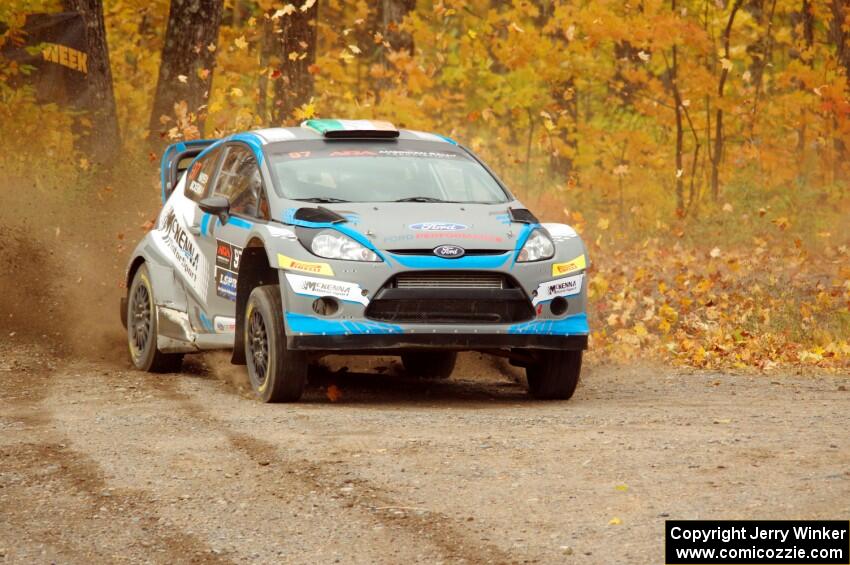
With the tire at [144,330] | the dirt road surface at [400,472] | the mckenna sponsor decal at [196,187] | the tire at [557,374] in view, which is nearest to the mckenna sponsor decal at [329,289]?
the dirt road surface at [400,472]

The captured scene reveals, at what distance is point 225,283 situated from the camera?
10086 millimetres

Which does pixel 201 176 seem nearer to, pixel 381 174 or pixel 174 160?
pixel 174 160

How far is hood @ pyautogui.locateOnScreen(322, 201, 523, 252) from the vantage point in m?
9.04

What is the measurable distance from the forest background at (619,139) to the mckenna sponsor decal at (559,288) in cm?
335

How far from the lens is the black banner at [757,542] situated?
524cm

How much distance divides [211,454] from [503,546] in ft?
7.58

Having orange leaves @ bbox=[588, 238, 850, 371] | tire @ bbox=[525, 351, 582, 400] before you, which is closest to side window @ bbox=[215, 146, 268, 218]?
tire @ bbox=[525, 351, 582, 400]

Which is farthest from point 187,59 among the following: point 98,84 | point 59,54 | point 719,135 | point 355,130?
point 355,130

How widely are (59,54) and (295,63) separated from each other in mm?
3153

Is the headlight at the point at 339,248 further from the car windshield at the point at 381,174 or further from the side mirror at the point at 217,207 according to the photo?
the side mirror at the point at 217,207

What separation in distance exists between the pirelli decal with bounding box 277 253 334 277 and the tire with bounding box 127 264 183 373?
7.50ft

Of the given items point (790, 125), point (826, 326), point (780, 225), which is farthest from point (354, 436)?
point (790, 125)

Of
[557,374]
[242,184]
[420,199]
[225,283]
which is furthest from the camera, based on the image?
[242,184]

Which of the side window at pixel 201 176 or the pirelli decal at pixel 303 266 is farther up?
the side window at pixel 201 176
